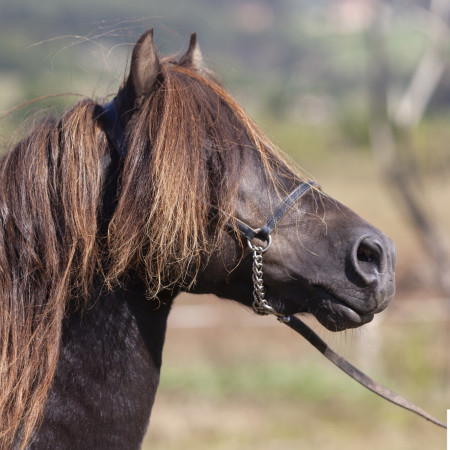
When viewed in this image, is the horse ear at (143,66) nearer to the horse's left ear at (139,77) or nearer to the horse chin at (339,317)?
the horse's left ear at (139,77)

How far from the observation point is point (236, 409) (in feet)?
22.8

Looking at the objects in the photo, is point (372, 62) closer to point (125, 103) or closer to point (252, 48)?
point (125, 103)

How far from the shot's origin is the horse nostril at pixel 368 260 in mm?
1948

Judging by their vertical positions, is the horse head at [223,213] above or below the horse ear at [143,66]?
below

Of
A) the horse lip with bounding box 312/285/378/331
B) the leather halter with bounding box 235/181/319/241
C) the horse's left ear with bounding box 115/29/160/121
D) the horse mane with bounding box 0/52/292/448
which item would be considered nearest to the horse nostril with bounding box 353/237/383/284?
the horse lip with bounding box 312/285/378/331

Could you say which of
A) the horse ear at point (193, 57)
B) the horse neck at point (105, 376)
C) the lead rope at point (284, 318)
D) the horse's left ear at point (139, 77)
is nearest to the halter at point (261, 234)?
the lead rope at point (284, 318)

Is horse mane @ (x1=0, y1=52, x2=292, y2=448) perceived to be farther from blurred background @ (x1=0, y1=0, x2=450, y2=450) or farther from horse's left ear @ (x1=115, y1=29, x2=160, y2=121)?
blurred background @ (x1=0, y1=0, x2=450, y2=450)

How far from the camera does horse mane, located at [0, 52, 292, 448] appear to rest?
1.89 metres

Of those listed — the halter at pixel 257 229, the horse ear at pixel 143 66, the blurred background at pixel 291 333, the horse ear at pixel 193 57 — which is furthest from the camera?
the blurred background at pixel 291 333

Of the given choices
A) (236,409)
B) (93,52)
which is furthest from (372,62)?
(93,52)

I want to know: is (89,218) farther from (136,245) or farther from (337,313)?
(337,313)

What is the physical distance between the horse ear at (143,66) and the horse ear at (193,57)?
0.34 metres

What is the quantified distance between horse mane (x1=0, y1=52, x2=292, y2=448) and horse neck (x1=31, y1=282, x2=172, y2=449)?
57mm

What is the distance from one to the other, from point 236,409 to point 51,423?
207 inches
